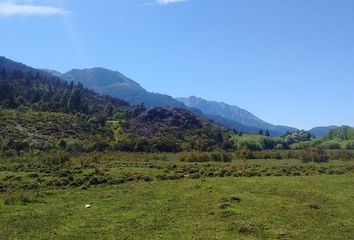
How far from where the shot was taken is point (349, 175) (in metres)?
57.0

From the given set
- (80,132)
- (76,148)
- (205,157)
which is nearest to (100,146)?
(76,148)

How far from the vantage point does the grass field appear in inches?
1070

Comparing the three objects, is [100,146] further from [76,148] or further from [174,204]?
[174,204]

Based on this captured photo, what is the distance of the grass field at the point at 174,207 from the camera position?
2717cm

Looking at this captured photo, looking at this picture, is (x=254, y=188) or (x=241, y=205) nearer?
(x=241, y=205)

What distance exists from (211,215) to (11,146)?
2997 inches

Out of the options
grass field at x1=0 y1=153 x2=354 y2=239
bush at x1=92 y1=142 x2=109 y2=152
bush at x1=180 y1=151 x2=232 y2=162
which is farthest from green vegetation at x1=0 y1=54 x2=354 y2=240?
bush at x1=92 y1=142 x2=109 y2=152

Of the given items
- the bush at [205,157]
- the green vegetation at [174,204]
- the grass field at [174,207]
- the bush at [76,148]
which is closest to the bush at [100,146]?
the bush at [76,148]

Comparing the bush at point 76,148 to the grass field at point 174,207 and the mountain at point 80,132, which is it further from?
the grass field at point 174,207

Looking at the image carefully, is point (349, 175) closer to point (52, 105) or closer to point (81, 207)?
point (81, 207)

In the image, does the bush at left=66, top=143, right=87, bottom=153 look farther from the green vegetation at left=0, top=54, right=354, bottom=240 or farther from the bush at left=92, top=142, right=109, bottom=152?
the green vegetation at left=0, top=54, right=354, bottom=240

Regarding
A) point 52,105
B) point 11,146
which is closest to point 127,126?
point 52,105

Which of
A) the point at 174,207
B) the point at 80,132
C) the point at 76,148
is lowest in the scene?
the point at 76,148

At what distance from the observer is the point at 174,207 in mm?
34531
